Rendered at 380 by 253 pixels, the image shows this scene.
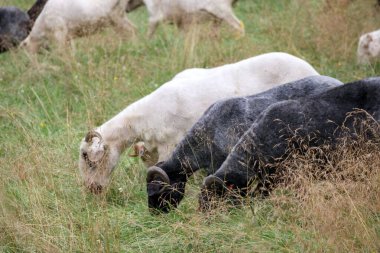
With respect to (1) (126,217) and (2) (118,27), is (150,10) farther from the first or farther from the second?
(1) (126,217)

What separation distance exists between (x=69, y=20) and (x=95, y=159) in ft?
16.1

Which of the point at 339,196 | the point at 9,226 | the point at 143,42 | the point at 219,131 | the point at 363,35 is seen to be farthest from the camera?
the point at 143,42

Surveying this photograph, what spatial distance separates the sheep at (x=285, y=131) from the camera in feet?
17.4

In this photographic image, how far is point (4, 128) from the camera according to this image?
Answer: 8.17 meters

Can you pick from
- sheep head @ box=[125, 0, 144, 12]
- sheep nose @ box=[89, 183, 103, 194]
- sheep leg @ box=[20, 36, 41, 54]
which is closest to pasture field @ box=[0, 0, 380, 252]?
sheep nose @ box=[89, 183, 103, 194]

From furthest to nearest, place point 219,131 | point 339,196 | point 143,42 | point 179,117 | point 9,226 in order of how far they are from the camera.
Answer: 1. point 143,42
2. point 179,117
3. point 219,131
4. point 9,226
5. point 339,196

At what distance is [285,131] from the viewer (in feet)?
17.6

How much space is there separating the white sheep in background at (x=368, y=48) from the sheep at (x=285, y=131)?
12.8 ft

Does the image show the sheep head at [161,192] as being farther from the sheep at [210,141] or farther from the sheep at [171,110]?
the sheep at [171,110]

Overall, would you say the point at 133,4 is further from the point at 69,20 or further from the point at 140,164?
the point at 140,164

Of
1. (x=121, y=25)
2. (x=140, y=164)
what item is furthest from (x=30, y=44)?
(x=140, y=164)

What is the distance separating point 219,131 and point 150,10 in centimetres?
593

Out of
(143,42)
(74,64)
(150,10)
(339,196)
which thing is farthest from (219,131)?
(150,10)

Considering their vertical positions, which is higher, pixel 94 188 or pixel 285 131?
pixel 285 131
